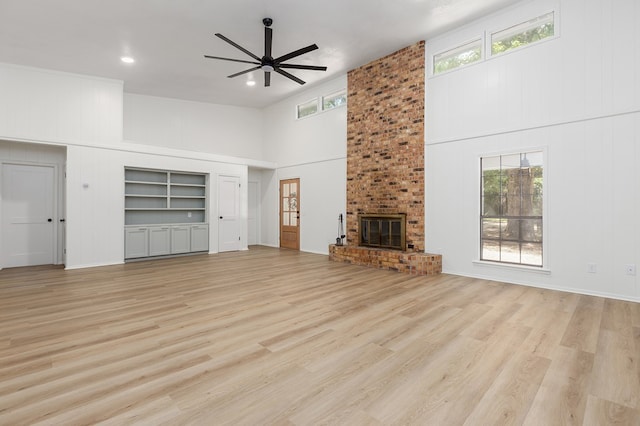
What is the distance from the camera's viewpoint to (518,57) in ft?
Result: 15.8

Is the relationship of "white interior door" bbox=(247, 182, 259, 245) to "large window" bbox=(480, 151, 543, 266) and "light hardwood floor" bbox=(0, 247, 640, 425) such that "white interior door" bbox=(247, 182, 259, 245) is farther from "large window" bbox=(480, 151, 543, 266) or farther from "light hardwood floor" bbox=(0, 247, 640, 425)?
"large window" bbox=(480, 151, 543, 266)

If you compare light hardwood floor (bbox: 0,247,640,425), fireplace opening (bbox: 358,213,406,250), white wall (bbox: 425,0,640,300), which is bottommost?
light hardwood floor (bbox: 0,247,640,425)

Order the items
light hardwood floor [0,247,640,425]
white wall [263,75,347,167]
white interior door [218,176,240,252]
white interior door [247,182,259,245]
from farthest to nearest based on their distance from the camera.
→ white interior door [247,182,259,245] → white interior door [218,176,240,252] → white wall [263,75,347,167] → light hardwood floor [0,247,640,425]

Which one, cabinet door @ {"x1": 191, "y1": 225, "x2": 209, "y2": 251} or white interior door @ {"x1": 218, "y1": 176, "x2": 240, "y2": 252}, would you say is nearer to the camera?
cabinet door @ {"x1": 191, "y1": 225, "x2": 209, "y2": 251}

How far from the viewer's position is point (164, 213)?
800 centimetres

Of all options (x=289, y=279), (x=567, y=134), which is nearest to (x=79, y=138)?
(x=289, y=279)

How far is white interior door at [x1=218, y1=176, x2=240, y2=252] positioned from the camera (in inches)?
330

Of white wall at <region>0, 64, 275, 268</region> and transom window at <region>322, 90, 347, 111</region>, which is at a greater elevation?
transom window at <region>322, 90, 347, 111</region>

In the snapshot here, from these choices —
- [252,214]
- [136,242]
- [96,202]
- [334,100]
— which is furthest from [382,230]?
[96,202]

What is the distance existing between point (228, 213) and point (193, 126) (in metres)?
2.64

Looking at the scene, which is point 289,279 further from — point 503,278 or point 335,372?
point 503,278

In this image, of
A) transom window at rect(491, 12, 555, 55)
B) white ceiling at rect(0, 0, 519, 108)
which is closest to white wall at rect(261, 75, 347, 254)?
white ceiling at rect(0, 0, 519, 108)

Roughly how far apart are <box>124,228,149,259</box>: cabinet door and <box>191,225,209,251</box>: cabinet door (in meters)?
1.04

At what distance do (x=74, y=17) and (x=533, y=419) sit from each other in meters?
6.98
